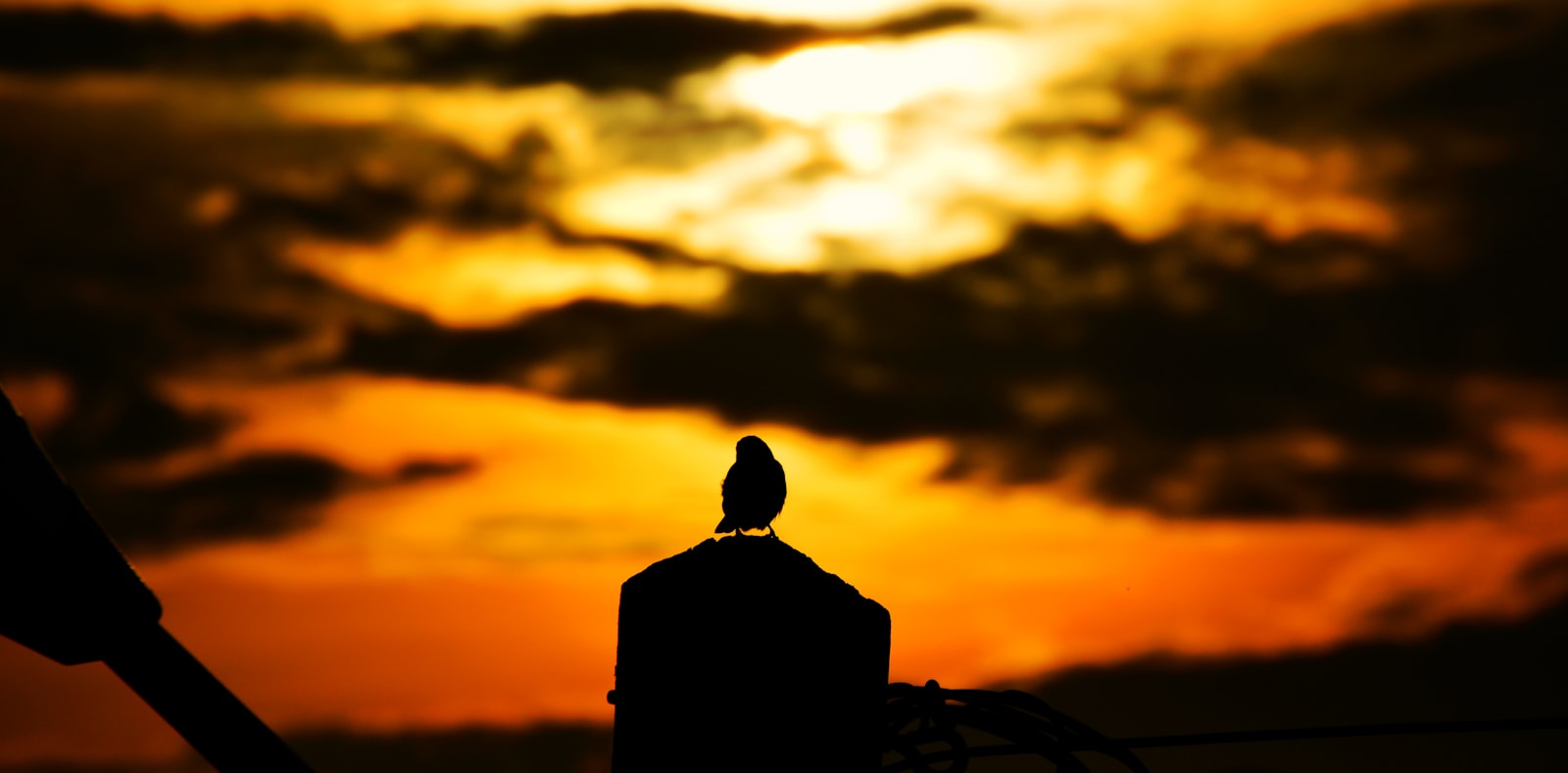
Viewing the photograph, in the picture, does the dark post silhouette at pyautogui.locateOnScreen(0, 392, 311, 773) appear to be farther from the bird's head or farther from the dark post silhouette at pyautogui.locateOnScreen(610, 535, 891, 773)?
the bird's head

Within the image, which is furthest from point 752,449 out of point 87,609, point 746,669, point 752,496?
point 87,609

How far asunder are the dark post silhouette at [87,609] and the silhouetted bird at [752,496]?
225cm

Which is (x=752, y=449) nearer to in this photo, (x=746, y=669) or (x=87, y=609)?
(x=746, y=669)

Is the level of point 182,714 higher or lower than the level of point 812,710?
lower

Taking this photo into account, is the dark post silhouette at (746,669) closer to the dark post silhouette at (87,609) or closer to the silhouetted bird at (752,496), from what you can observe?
the silhouetted bird at (752,496)

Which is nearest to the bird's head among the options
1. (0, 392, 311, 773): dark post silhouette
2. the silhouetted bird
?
the silhouetted bird

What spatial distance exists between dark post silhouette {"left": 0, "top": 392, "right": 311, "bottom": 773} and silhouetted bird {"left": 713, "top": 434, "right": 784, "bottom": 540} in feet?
7.38

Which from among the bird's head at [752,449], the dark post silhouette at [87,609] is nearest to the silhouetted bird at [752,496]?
the bird's head at [752,449]


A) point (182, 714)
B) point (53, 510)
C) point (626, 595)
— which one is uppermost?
point (626, 595)

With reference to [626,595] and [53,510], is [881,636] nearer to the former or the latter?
[626,595]

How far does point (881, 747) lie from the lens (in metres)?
5.23

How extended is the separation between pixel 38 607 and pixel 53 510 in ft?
0.81

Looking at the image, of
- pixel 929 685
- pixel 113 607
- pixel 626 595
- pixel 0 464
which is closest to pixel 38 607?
pixel 113 607

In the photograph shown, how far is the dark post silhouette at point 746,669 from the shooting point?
5012mm
